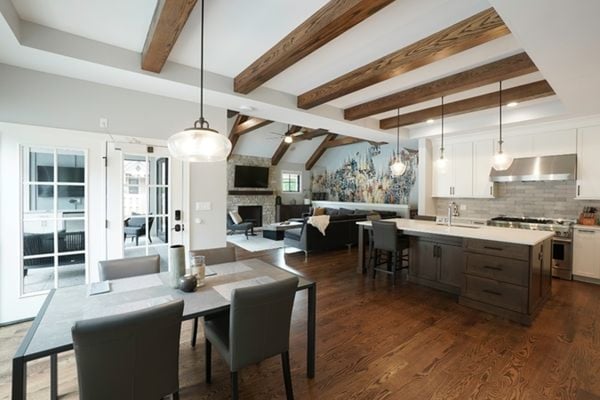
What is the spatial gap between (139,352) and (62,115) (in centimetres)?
301

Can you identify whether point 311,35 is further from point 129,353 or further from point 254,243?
point 254,243

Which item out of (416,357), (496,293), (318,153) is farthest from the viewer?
(318,153)

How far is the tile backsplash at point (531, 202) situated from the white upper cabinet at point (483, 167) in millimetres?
Answer: 243

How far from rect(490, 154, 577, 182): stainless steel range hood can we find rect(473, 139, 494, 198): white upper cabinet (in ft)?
0.69

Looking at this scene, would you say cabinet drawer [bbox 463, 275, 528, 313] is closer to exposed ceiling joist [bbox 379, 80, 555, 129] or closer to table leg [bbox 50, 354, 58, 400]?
exposed ceiling joist [bbox 379, 80, 555, 129]

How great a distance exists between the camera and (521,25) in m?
1.98

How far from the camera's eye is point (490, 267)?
3223mm

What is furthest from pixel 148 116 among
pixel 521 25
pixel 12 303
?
pixel 521 25

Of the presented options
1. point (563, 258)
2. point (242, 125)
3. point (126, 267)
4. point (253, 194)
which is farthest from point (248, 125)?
point (563, 258)

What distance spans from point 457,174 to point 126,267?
6.12m

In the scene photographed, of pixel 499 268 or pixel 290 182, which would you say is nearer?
pixel 499 268

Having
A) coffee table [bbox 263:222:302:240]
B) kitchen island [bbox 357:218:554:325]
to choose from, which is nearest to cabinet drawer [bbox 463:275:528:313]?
kitchen island [bbox 357:218:554:325]

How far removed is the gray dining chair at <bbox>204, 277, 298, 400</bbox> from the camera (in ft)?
5.30

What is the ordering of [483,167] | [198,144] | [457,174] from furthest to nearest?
1. [457,174]
2. [483,167]
3. [198,144]
